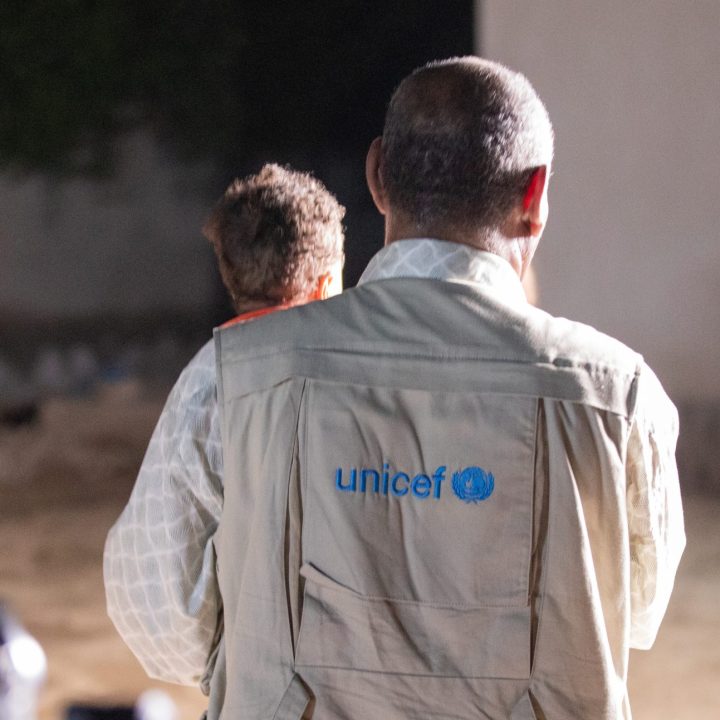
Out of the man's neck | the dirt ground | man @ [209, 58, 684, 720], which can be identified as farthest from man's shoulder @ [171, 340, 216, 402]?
the dirt ground

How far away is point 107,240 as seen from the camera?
6.38m

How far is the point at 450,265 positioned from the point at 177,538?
A: 0.40m

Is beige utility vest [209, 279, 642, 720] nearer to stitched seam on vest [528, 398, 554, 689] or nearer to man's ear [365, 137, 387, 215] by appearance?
stitched seam on vest [528, 398, 554, 689]

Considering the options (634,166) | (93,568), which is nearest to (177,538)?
(93,568)

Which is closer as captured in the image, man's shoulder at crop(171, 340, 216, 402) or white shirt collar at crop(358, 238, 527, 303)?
white shirt collar at crop(358, 238, 527, 303)

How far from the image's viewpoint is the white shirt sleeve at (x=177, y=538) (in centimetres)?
115

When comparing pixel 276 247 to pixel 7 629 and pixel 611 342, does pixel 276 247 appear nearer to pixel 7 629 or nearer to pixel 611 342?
pixel 611 342

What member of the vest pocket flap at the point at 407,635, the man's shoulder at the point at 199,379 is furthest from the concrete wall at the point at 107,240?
the vest pocket flap at the point at 407,635

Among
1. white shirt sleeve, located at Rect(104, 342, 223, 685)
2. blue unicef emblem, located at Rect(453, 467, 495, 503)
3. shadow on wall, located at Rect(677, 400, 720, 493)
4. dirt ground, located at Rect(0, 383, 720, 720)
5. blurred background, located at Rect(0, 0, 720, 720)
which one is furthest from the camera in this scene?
shadow on wall, located at Rect(677, 400, 720, 493)

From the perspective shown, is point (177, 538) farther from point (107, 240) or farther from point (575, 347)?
point (107, 240)

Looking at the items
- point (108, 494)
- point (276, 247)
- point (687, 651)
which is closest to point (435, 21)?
point (108, 494)

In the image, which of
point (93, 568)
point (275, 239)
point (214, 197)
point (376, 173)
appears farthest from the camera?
point (214, 197)

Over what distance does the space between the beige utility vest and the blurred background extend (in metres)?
2.41

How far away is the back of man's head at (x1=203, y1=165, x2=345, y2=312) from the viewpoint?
1.52m
